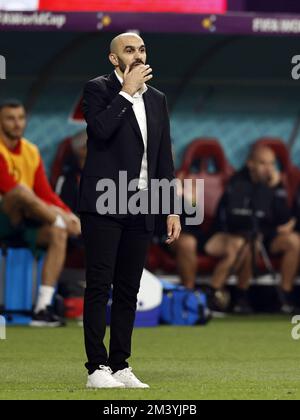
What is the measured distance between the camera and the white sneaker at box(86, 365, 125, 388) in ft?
23.2

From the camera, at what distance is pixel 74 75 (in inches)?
580

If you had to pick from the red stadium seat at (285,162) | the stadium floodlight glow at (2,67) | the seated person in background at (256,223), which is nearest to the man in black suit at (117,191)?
the seated person in background at (256,223)

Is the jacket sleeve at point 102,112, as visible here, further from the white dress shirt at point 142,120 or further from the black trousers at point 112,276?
the black trousers at point 112,276

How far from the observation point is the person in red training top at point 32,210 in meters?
12.2

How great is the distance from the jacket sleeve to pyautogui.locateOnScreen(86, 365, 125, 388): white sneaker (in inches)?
46.7

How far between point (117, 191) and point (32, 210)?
16.8ft

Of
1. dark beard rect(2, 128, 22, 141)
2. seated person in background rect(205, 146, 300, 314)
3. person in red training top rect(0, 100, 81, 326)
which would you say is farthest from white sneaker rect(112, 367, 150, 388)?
seated person in background rect(205, 146, 300, 314)

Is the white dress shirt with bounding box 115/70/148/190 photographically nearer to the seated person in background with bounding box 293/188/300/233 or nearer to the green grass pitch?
the green grass pitch

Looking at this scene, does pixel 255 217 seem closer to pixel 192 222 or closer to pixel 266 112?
pixel 192 222

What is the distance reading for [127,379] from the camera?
285 inches

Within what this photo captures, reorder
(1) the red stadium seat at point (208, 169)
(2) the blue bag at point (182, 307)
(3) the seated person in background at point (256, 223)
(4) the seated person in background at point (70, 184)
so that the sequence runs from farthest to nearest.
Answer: (1) the red stadium seat at point (208, 169)
(3) the seated person in background at point (256, 223)
(4) the seated person in background at point (70, 184)
(2) the blue bag at point (182, 307)

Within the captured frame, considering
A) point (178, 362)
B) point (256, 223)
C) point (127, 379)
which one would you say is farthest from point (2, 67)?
point (127, 379)
